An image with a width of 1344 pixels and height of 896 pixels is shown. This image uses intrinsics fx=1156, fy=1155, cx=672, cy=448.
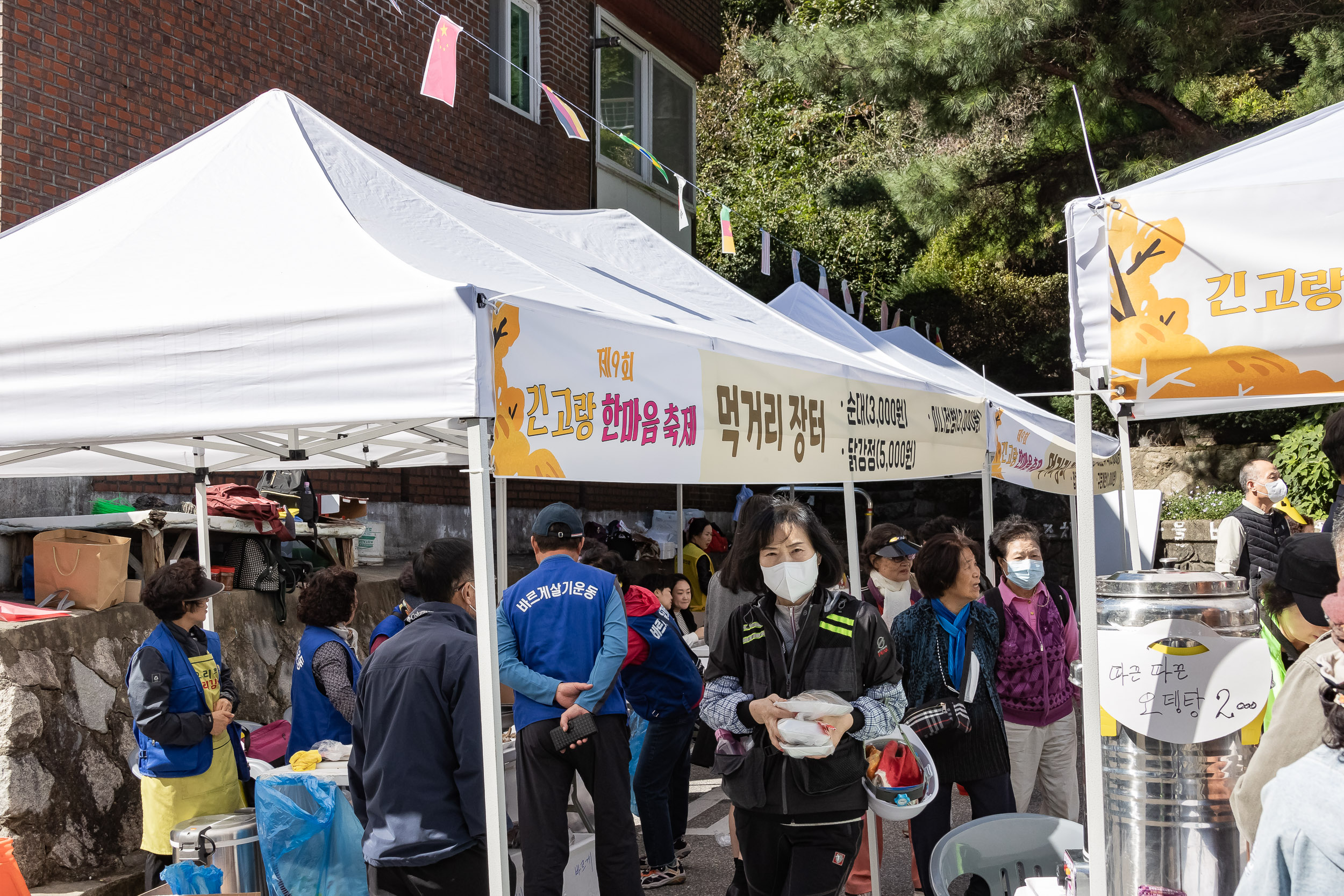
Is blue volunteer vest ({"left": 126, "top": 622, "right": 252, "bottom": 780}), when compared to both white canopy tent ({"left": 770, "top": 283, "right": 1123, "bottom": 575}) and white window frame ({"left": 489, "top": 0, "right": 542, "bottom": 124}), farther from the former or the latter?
white window frame ({"left": 489, "top": 0, "right": 542, "bottom": 124})

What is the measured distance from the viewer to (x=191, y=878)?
4.30 meters

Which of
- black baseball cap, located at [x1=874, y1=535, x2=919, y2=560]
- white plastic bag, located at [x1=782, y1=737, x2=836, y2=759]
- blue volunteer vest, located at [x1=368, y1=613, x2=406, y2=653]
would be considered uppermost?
black baseball cap, located at [x1=874, y1=535, x2=919, y2=560]

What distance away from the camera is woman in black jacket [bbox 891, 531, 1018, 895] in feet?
15.8

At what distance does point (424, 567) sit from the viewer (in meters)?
4.03

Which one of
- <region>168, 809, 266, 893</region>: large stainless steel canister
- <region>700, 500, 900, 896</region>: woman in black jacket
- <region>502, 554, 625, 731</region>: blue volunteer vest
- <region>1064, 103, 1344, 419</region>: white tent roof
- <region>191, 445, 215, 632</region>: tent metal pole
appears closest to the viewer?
<region>1064, 103, 1344, 419</region>: white tent roof

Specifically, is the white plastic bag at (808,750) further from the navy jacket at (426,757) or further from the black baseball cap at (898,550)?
the black baseball cap at (898,550)

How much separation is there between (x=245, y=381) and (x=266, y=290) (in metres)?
0.29

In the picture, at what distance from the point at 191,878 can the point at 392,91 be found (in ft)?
28.2

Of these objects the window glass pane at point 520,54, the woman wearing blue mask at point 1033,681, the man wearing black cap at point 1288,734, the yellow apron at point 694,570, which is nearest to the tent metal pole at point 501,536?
the woman wearing blue mask at point 1033,681

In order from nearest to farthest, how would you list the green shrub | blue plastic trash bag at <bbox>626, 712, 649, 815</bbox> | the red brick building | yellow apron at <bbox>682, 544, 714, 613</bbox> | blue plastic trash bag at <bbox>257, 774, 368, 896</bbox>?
blue plastic trash bag at <bbox>257, 774, 368, 896</bbox>
blue plastic trash bag at <bbox>626, 712, 649, 815</bbox>
the red brick building
yellow apron at <bbox>682, 544, 714, 613</bbox>
the green shrub

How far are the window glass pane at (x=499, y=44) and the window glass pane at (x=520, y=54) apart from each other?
86 mm

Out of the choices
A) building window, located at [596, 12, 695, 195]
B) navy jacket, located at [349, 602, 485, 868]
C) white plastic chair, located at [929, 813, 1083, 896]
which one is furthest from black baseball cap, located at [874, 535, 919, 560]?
building window, located at [596, 12, 695, 195]

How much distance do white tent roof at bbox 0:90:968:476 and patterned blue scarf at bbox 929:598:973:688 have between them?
3.68 ft

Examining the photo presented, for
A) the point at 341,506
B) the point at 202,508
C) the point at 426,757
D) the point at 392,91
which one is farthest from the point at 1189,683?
the point at 392,91
